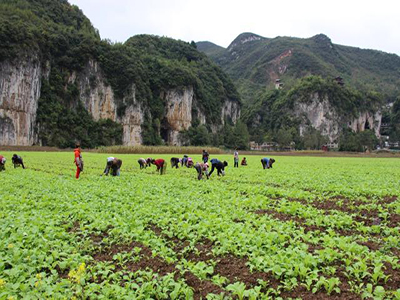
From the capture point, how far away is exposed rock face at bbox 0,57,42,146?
250 ft

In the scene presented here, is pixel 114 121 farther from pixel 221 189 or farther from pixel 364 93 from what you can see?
pixel 364 93

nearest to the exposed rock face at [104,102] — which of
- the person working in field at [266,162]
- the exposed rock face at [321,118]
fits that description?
the exposed rock face at [321,118]

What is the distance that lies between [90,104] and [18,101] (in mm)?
22273

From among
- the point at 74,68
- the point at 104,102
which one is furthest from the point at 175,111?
the point at 74,68

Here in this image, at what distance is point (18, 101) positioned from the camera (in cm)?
7931

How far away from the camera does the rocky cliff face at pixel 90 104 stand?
77812 mm

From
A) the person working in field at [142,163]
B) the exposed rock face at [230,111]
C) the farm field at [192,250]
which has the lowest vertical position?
the farm field at [192,250]

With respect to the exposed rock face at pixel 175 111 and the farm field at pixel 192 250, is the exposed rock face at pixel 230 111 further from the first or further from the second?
the farm field at pixel 192 250

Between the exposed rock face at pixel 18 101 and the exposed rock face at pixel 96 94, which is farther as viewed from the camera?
the exposed rock face at pixel 96 94

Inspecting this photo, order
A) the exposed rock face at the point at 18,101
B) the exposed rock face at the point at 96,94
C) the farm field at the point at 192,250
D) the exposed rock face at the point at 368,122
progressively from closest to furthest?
the farm field at the point at 192,250 < the exposed rock face at the point at 18,101 < the exposed rock face at the point at 96,94 < the exposed rock face at the point at 368,122

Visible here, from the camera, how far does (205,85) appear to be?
468ft

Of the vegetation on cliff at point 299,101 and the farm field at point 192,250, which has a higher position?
the vegetation on cliff at point 299,101

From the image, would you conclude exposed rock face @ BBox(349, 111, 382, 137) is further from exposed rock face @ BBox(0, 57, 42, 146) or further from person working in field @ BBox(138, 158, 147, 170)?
person working in field @ BBox(138, 158, 147, 170)

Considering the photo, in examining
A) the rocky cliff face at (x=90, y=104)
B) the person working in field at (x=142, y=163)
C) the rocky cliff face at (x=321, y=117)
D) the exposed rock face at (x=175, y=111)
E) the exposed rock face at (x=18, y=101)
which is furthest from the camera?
the rocky cliff face at (x=321, y=117)
